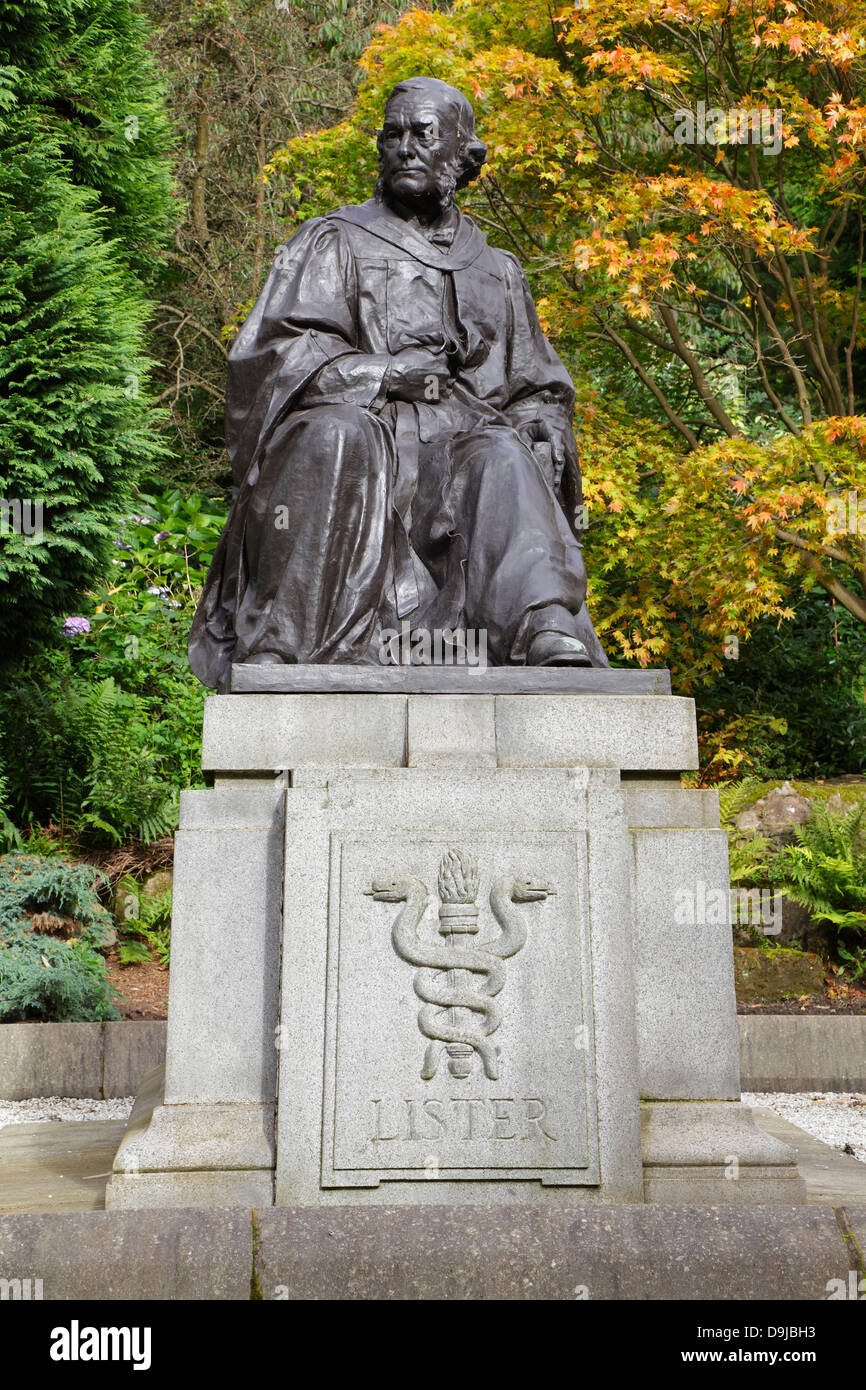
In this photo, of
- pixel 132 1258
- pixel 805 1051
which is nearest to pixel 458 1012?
pixel 132 1258

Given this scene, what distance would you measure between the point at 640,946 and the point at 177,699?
306 inches

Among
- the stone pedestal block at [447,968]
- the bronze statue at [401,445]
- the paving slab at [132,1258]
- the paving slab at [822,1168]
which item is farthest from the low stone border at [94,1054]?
the paving slab at [132,1258]

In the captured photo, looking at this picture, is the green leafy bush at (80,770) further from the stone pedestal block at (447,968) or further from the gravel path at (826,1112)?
the stone pedestal block at (447,968)

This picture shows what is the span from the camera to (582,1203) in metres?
3.04

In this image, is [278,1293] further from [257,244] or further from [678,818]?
[257,244]

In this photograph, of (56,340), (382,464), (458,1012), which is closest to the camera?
(458,1012)

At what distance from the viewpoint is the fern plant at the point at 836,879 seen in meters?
8.26

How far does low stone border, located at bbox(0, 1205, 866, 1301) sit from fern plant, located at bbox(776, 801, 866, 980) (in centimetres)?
561

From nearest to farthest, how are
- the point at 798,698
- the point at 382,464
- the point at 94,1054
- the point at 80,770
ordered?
the point at 382,464 → the point at 94,1054 → the point at 80,770 → the point at 798,698

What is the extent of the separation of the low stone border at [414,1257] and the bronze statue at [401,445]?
5.09 feet

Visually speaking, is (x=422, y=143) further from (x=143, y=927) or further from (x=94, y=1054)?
(x=143, y=927)

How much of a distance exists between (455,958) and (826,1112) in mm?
3286

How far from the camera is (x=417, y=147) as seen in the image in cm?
471
